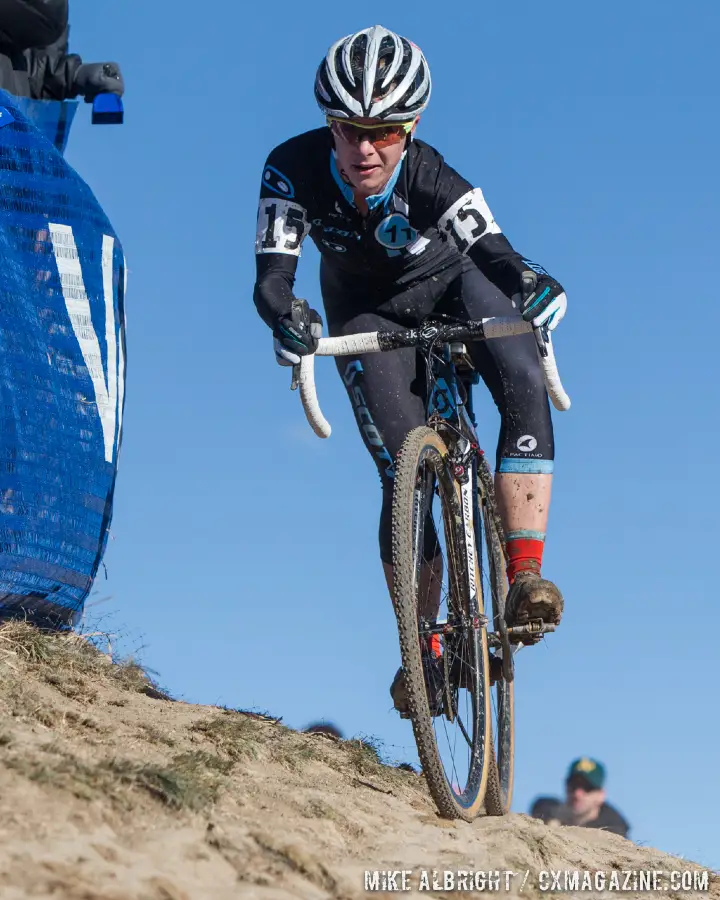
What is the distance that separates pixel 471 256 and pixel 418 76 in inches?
33.1

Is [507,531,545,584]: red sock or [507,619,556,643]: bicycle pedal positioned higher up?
[507,531,545,584]: red sock

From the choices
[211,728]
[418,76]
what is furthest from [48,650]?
[418,76]

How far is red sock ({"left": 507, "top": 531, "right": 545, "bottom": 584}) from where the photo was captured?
18.8 feet

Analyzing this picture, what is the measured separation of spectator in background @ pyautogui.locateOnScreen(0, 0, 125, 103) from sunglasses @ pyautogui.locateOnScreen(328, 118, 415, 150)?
12.3 ft

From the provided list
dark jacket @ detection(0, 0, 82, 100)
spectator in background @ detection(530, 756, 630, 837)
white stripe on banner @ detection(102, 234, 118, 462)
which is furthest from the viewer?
dark jacket @ detection(0, 0, 82, 100)

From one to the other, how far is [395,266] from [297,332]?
42.3 inches

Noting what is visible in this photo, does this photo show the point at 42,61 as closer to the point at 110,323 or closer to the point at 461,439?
the point at 110,323

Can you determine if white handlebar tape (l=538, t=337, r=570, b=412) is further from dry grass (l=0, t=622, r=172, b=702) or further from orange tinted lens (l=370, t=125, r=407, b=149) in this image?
dry grass (l=0, t=622, r=172, b=702)

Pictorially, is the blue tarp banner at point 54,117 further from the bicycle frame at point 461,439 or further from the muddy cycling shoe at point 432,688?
the muddy cycling shoe at point 432,688

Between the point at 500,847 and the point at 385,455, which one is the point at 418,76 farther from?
the point at 500,847

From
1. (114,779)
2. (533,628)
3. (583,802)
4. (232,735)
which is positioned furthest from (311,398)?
(583,802)

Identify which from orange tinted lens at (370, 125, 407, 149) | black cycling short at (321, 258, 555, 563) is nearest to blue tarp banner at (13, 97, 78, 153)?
black cycling short at (321, 258, 555, 563)

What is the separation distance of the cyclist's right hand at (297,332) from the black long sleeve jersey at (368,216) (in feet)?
1.09

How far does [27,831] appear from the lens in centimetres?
341
